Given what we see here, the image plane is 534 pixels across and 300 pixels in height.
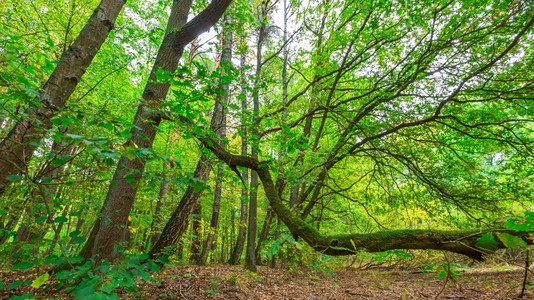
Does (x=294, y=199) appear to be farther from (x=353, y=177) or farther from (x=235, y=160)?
(x=235, y=160)

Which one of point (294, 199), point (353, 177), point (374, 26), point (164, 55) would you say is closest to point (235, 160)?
point (164, 55)

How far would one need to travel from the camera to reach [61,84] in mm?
2139

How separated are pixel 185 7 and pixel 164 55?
875mm

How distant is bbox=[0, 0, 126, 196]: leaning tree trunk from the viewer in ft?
6.37

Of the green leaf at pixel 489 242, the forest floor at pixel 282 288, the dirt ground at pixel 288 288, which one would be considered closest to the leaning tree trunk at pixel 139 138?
the forest floor at pixel 282 288

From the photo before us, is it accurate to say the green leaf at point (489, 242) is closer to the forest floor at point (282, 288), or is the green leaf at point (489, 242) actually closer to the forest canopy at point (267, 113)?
the forest canopy at point (267, 113)

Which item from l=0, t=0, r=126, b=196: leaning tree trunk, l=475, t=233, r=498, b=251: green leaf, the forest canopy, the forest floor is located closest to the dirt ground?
the forest floor

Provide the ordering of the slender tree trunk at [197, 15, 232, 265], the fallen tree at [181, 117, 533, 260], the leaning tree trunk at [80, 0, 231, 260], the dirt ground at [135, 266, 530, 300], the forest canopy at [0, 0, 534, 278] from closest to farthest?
the fallen tree at [181, 117, 533, 260] < the forest canopy at [0, 0, 534, 278] < the slender tree trunk at [197, 15, 232, 265] < the leaning tree trunk at [80, 0, 231, 260] < the dirt ground at [135, 266, 530, 300]

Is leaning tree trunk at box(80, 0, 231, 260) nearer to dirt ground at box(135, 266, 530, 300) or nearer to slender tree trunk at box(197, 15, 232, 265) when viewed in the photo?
slender tree trunk at box(197, 15, 232, 265)

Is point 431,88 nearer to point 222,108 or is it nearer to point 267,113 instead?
point 267,113

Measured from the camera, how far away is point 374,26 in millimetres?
4570

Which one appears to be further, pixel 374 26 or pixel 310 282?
pixel 310 282

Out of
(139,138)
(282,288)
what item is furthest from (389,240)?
(282,288)

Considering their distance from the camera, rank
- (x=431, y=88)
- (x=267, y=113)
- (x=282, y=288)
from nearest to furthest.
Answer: (x=267, y=113) → (x=431, y=88) → (x=282, y=288)
